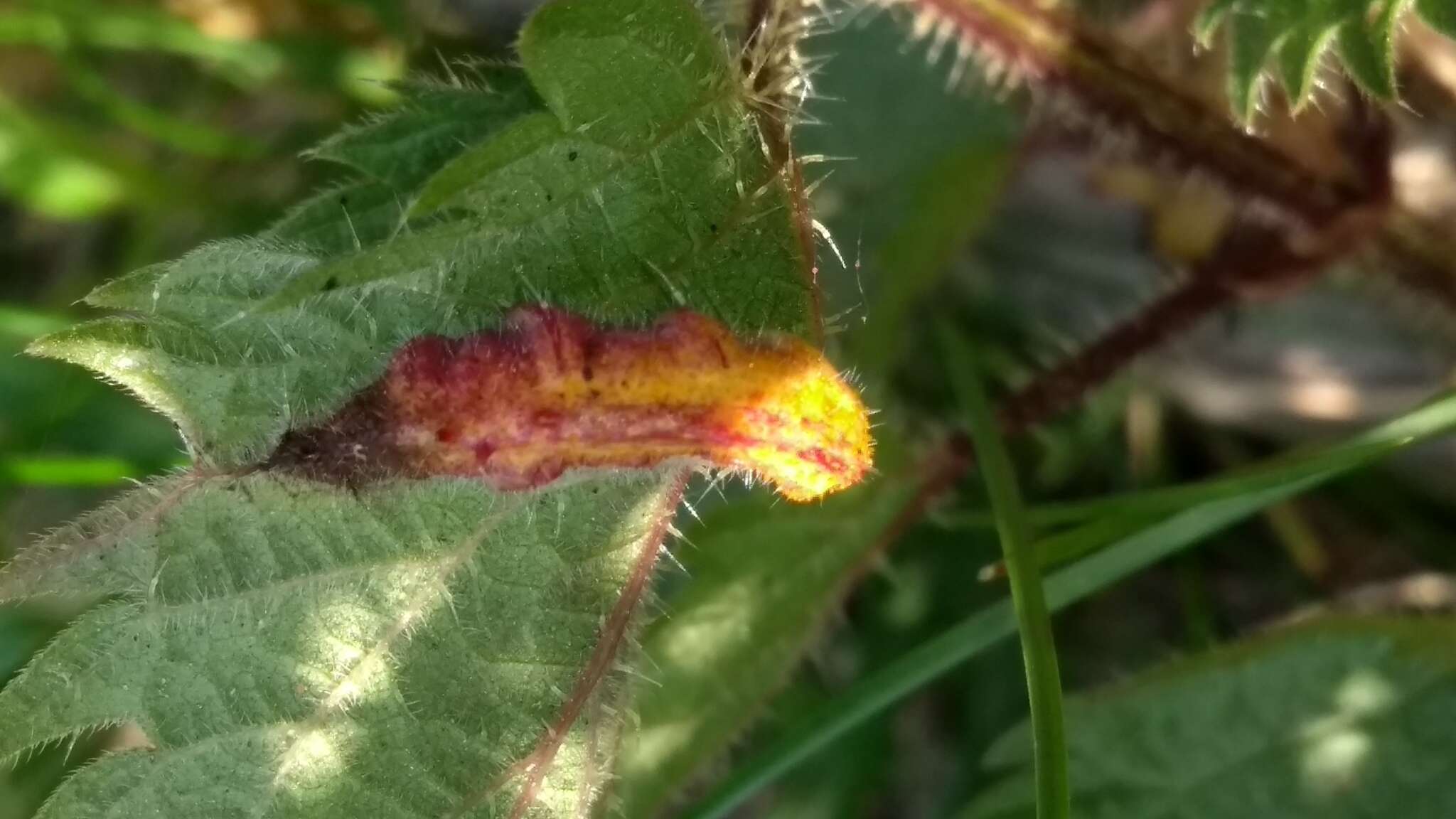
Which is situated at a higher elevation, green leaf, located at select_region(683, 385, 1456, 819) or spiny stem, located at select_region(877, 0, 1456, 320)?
spiny stem, located at select_region(877, 0, 1456, 320)

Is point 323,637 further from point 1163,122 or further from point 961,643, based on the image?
point 1163,122

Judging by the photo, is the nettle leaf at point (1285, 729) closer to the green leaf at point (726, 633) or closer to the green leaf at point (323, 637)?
the green leaf at point (726, 633)

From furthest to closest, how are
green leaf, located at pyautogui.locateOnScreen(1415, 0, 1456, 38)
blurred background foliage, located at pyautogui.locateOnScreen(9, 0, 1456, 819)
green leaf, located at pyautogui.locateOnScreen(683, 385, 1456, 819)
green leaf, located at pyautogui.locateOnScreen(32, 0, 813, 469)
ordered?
blurred background foliage, located at pyautogui.locateOnScreen(9, 0, 1456, 819) < green leaf, located at pyautogui.locateOnScreen(683, 385, 1456, 819) < green leaf, located at pyautogui.locateOnScreen(1415, 0, 1456, 38) < green leaf, located at pyautogui.locateOnScreen(32, 0, 813, 469)

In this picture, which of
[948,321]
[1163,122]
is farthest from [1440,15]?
[948,321]

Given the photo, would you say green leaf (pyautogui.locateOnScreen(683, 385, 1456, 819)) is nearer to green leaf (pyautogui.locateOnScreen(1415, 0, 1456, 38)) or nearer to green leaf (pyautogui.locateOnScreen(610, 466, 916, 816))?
green leaf (pyautogui.locateOnScreen(610, 466, 916, 816))

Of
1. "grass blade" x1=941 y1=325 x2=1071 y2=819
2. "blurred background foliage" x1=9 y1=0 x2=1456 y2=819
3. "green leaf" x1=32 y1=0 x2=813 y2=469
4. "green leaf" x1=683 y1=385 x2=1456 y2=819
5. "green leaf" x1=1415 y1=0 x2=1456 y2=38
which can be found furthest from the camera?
"blurred background foliage" x1=9 y1=0 x2=1456 y2=819

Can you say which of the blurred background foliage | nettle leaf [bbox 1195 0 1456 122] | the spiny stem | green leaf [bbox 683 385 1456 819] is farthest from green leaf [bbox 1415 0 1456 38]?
the blurred background foliage

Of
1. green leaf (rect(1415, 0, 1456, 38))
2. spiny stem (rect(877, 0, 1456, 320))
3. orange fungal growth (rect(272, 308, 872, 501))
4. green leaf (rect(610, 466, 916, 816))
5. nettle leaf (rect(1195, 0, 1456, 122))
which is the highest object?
green leaf (rect(1415, 0, 1456, 38))
